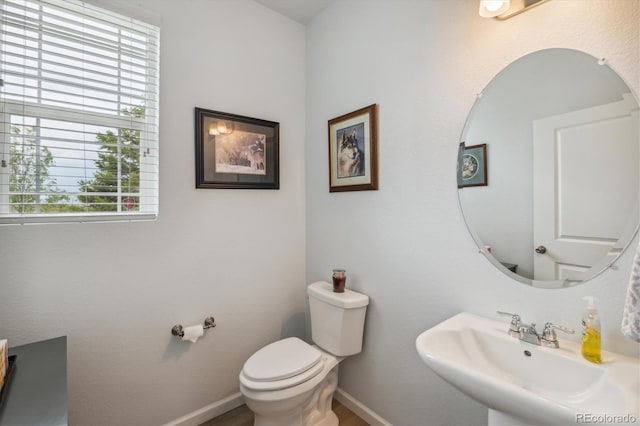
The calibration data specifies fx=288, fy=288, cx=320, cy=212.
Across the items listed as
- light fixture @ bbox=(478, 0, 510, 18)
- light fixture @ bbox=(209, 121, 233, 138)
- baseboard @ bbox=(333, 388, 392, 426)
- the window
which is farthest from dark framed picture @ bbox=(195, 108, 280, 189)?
baseboard @ bbox=(333, 388, 392, 426)

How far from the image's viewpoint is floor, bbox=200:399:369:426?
5.64ft

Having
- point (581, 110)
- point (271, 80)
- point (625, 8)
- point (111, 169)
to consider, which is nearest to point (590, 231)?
point (581, 110)

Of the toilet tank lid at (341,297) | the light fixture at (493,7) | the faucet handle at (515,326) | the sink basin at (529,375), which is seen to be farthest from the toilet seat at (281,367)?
the light fixture at (493,7)

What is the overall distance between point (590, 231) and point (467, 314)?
545 millimetres

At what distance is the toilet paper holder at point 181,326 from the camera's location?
5.26 ft

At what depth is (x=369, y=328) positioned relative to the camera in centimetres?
171

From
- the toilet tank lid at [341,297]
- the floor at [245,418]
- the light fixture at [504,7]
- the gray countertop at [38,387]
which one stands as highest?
the light fixture at [504,7]

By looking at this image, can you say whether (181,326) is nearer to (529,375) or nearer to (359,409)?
(359,409)

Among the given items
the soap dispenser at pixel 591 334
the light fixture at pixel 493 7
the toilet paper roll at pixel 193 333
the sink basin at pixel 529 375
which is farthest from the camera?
the toilet paper roll at pixel 193 333

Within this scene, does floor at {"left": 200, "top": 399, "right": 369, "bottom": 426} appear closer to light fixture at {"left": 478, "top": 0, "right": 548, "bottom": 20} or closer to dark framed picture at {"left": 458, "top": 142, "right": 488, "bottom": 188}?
dark framed picture at {"left": 458, "top": 142, "right": 488, "bottom": 188}

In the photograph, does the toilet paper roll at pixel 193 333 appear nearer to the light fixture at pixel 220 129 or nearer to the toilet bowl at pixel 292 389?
the toilet bowl at pixel 292 389

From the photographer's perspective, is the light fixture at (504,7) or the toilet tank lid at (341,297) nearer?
the light fixture at (504,7)

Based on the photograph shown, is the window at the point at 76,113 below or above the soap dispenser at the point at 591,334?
above

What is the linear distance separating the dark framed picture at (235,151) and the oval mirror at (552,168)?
4.03 feet
